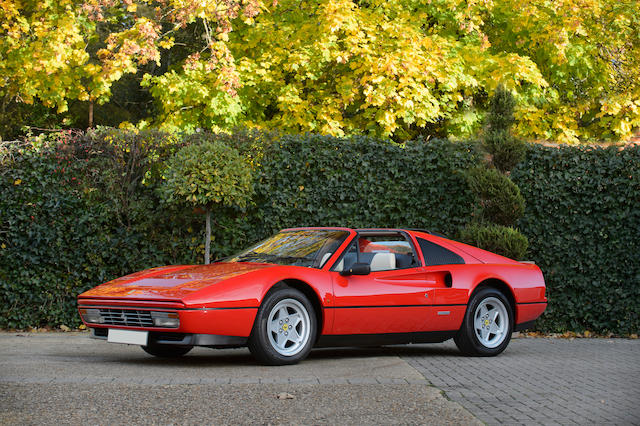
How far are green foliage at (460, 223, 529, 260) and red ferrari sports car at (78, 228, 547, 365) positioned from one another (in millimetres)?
1728

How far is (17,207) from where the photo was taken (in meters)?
11.9

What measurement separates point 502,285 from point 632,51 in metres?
13.0

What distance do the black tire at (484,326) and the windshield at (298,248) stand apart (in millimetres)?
1780

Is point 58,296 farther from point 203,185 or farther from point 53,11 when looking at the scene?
point 53,11

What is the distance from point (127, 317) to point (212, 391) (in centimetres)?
181

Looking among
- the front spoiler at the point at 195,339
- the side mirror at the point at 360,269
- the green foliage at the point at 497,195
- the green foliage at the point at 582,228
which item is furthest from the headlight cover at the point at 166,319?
the green foliage at the point at 582,228

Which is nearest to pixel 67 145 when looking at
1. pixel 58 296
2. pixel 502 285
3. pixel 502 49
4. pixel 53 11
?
pixel 58 296

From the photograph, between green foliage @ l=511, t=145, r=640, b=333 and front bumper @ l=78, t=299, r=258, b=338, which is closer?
front bumper @ l=78, t=299, r=258, b=338

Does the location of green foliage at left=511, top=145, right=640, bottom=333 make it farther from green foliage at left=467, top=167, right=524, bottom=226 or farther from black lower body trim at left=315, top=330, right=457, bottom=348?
black lower body trim at left=315, top=330, right=457, bottom=348

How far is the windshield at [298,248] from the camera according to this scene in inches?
339

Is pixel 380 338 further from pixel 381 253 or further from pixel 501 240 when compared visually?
pixel 501 240

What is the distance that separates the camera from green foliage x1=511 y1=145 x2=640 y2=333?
41.6 ft

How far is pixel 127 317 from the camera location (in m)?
7.71

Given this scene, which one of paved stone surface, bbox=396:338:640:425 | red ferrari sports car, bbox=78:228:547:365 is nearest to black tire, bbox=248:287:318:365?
red ferrari sports car, bbox=78:228:547:365
